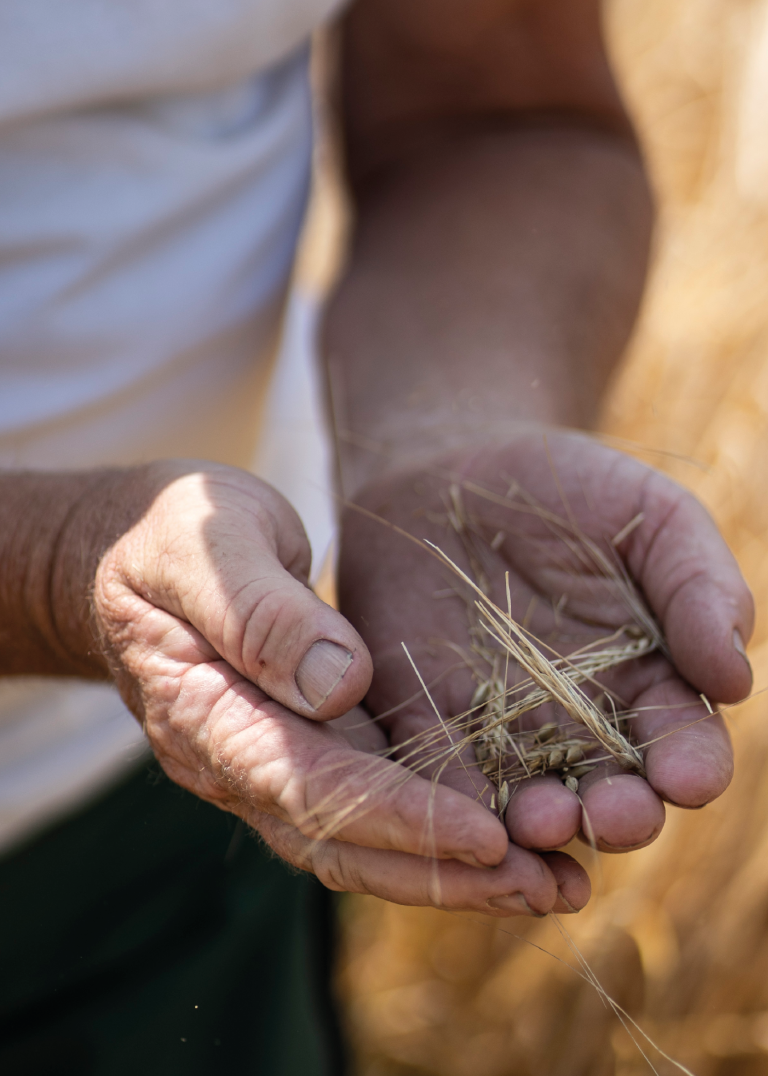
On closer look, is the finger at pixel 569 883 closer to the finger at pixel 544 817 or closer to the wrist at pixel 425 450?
the finger at pixel 544 817

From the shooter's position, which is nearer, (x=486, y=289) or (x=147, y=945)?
(x=147, y=945)

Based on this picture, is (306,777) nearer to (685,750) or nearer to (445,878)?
(445,878)

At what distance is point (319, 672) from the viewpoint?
0.62 m

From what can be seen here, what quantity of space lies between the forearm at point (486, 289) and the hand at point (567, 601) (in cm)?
21

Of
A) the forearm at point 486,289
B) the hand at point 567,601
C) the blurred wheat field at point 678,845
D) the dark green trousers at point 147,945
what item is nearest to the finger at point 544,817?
the hand at point 567,601

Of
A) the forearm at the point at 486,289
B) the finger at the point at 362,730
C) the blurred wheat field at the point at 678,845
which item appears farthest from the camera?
the blurred wheat field at the point at 678,845

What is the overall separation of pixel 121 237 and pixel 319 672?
692 mm

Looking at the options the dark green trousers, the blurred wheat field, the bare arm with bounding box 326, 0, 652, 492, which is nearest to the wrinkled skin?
the dark green trousers

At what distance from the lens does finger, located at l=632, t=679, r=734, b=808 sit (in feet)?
2.10

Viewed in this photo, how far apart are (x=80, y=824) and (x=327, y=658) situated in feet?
2.30

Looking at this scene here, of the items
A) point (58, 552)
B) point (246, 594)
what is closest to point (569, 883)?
point (246, 594)

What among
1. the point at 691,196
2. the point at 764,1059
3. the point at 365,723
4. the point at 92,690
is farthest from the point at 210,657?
the point at 691,196

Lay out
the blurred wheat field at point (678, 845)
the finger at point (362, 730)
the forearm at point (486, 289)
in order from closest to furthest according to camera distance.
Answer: the finger at point (362, 730) → the forearm at point (486, 289) → the blurred wheat field at point (678, 845)

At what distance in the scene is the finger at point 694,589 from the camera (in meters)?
0.75
